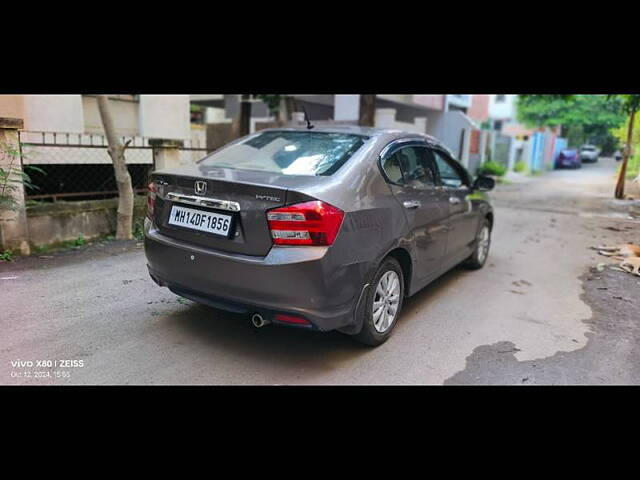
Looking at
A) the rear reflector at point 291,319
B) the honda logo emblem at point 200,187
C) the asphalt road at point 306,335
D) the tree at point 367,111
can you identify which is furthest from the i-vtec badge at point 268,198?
the tree at point 367,111

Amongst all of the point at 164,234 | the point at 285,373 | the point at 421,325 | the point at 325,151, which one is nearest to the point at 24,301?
the point at 164,234

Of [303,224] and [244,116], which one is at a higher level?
[244,116]

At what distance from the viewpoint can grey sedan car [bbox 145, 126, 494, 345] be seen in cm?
291

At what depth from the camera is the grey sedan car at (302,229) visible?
2.91 metres

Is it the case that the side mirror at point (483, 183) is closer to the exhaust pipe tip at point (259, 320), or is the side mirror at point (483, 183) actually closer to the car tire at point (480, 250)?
the car tire at point (480, 250)

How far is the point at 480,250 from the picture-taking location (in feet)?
19.0

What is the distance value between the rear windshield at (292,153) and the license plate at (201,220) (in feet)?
1.76

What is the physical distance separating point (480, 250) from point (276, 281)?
365 centimetres

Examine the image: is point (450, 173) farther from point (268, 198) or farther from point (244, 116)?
point (244, 116)

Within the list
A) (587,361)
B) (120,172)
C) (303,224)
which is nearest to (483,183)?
(587,361)

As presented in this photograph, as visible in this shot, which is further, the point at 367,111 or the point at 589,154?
the point at 589,154

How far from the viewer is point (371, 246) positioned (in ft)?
10.6

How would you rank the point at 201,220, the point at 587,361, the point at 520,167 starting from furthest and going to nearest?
the point at 520,167 → the point at 587,361 → the point at 201,220

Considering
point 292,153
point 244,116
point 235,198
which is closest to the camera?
point 235,198
